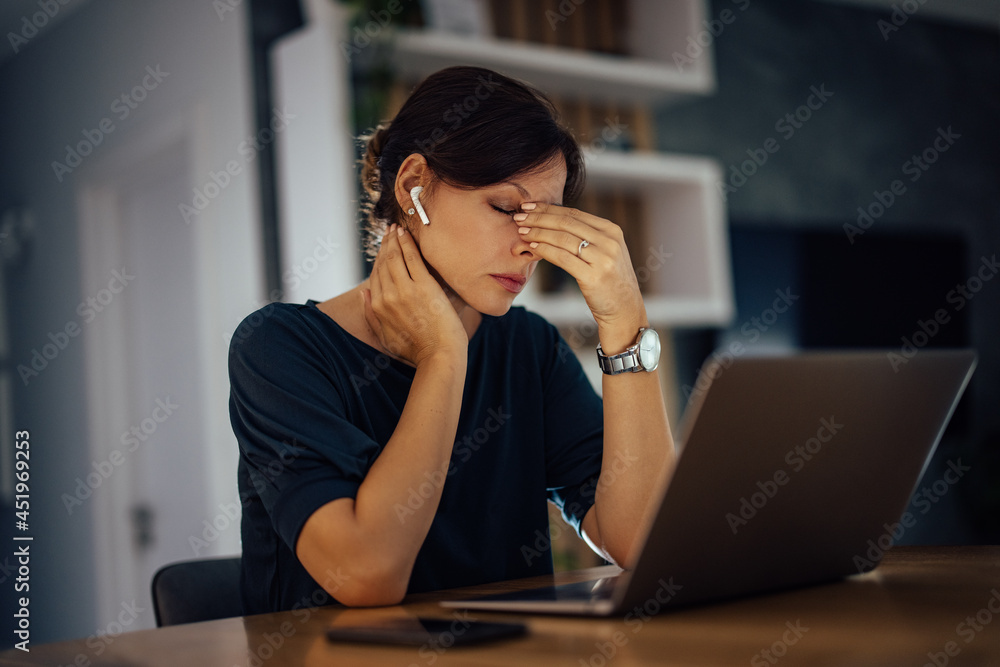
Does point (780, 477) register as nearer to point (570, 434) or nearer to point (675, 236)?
point (570, 434)

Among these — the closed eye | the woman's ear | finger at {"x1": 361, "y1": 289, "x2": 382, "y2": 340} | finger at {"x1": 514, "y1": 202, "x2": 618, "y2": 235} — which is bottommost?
finger at {"x1": 361, "y1": 289, "x2": 382, "y2": 340}

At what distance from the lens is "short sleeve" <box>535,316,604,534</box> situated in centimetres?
145

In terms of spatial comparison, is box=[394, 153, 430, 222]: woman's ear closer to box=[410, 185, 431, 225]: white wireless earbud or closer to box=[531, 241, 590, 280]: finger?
box=[410, 185, 431, 225]: white wireless earbud

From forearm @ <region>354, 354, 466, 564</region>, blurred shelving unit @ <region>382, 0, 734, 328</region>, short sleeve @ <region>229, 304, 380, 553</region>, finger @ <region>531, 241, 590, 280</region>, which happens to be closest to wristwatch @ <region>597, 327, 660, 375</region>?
finger @ <region>531, 241, 590, 280</region>

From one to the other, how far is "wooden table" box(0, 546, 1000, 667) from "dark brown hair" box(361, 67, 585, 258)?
0.65 metres

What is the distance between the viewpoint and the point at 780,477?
796 millimetres

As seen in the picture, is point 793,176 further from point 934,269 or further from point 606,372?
point 606,372

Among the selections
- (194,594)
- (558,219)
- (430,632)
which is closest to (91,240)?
(194,594)

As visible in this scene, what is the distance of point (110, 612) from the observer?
10.8 ft

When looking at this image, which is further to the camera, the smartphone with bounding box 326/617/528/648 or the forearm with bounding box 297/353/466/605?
the forearm with bounding box 297/353/466/605

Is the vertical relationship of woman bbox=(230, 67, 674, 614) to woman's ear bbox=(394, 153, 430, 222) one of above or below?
below

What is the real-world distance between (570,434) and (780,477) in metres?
0.71

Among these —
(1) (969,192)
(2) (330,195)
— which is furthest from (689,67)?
(1) (969,192)

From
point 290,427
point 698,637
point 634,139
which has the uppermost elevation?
point 634,139
